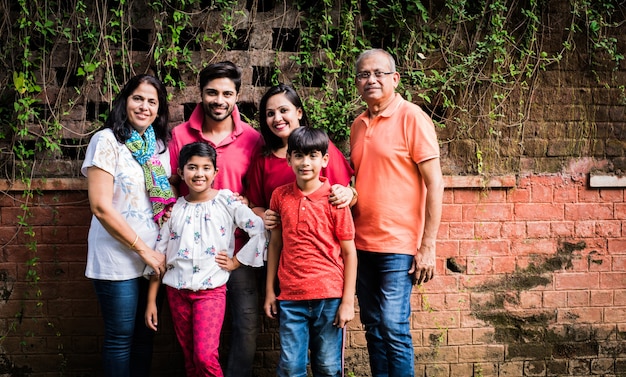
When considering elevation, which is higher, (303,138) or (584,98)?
(584,98)

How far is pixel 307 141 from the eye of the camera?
2801 millimetres

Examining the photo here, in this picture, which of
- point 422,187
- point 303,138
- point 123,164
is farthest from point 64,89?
point 422,187

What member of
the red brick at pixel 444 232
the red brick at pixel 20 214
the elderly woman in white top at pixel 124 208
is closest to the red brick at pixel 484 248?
the red brick at pixel 444 232

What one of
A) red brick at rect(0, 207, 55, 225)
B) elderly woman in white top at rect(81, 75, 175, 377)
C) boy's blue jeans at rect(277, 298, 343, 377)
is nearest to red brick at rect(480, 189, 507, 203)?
boy's blue jeans at rect(277, 298, 343, 377)

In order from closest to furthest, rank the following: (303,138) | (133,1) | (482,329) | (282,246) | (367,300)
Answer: (303,138)
(282,246)
(367,300)
(133,1)
(482,329)

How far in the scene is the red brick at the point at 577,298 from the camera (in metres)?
3.92

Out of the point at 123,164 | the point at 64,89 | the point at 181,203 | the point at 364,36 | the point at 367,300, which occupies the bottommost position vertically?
the point at 367,300

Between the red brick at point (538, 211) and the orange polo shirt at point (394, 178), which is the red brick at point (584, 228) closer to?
the red brick at point (538, 211)

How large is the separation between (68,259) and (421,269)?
7.88 feet

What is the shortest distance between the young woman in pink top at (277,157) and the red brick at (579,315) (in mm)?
2029

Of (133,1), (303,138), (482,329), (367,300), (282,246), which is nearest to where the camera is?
(303,138)

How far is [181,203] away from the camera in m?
3.06

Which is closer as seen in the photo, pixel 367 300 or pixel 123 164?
pixel 123 164

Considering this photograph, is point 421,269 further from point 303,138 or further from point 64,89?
point 64,89
